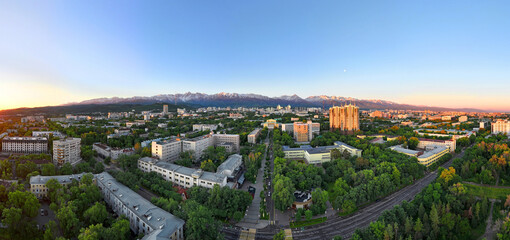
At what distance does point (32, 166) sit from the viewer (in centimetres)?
2206

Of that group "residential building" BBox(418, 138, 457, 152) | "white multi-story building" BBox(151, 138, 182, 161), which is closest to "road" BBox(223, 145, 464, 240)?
"white multi-story building" BBox(151, 138, 182, 161)

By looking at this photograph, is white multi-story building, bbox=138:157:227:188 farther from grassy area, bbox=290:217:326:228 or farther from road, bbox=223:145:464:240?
grassy area, bbox=290:217:326:228

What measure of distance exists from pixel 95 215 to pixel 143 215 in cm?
285

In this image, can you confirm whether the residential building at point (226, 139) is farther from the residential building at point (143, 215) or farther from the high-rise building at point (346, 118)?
the high-rise building at point (346, 118)

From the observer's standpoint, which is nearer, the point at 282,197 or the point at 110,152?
the point at 282,197

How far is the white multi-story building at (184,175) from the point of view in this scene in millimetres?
Answer: 19464

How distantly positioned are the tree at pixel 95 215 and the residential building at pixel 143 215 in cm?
114

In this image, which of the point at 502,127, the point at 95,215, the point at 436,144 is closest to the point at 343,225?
the point at 95,215

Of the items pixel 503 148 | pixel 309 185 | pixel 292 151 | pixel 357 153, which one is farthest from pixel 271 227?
pixel 503 148

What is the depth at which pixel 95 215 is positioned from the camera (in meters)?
13.5

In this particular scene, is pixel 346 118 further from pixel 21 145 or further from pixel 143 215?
pixel 21 145

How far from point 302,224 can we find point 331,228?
186 centimetres

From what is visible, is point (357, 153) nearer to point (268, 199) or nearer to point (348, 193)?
point (348, 193)

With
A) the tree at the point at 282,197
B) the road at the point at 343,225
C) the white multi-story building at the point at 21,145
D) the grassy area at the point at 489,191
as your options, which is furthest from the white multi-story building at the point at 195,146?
the grassy area at the point at 489,191
